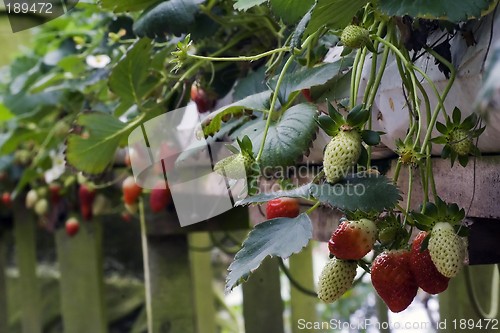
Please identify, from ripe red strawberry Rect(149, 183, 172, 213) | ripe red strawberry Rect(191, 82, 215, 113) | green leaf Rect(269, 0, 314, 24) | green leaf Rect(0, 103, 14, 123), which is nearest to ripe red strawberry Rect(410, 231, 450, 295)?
green leaf Rect(269, 0, 314, 24)

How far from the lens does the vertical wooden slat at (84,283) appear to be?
1.98 m

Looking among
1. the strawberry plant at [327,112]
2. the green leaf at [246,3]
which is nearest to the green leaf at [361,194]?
the strawberry plant at [327,112]

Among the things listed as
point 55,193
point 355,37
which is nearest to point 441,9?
point 355,37

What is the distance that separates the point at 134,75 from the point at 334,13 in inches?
18.9

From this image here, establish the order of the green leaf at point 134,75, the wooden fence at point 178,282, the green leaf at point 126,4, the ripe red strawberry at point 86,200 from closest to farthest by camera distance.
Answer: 1. the green leaf at point 126,4
2. the green leaf at point 134,75
3. the wooden fence at point 178,282
4. the ripe red strawberry at point 86,200

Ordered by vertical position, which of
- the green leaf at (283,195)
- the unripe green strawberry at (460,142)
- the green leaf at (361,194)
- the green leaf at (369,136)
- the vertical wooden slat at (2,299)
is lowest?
the vertical wooden slat at (2,299)

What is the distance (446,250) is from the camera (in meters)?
0.53

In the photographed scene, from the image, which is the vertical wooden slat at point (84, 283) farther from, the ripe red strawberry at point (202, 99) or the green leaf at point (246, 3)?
the green leaf at point (246, 3)

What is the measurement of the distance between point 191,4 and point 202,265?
4.94 feet

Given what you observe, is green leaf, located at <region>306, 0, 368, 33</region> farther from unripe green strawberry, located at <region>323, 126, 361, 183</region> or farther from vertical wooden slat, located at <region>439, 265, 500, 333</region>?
vertical wooden slat, located at <region>439, 265, 500, 333</region>

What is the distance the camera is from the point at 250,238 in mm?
586

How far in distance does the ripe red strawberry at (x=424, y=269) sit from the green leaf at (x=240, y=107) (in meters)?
0.21

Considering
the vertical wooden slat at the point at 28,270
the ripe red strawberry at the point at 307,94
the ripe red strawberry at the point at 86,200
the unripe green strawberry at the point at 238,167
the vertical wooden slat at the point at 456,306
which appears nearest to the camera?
the unripe green strawberry at the point at 238,167

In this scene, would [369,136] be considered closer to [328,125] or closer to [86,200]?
A: [328,125]
